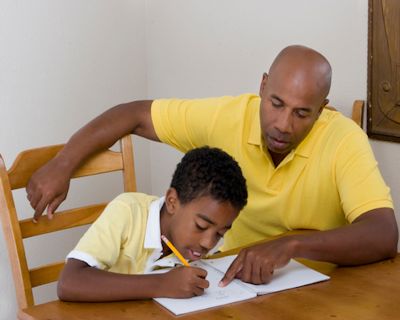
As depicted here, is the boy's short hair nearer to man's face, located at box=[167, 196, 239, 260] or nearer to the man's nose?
man's face, located at box=[167, 196, 239, 260]

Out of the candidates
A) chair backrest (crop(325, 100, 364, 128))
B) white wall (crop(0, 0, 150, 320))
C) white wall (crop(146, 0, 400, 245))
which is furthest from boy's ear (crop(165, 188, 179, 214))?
white wall (crop(0, 0, 150, 320))

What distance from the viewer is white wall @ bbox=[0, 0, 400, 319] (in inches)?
103

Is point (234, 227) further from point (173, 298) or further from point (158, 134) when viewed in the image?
point (173, 298)

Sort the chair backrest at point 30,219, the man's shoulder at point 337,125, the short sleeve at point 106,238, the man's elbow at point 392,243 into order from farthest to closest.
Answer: the man's shoulder at point 337,125 → the chair backrest at point 30,219 → the man's elbow at point 392,243 → the short sleeve at point 106,238

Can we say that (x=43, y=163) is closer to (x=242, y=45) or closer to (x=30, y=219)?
(x=30, y=219)

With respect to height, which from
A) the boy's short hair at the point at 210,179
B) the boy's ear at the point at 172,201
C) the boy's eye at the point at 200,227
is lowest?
the boy's eye at the point at 200,227

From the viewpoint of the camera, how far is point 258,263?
60.1 inches

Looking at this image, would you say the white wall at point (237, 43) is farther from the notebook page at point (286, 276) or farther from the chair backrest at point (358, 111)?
the notebook page at point (286, 276)

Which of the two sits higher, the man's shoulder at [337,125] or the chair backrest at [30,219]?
the man's shoulder at [337,125]

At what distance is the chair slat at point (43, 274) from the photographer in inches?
74.0

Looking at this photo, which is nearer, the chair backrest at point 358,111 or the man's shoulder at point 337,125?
the man's shoulder at point 337,125

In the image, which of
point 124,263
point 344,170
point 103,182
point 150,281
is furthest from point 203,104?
point 103,182

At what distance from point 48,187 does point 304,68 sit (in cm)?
75

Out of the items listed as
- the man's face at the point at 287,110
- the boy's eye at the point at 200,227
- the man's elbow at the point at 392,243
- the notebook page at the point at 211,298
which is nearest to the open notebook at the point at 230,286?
the notebook page at the point at 211,298
